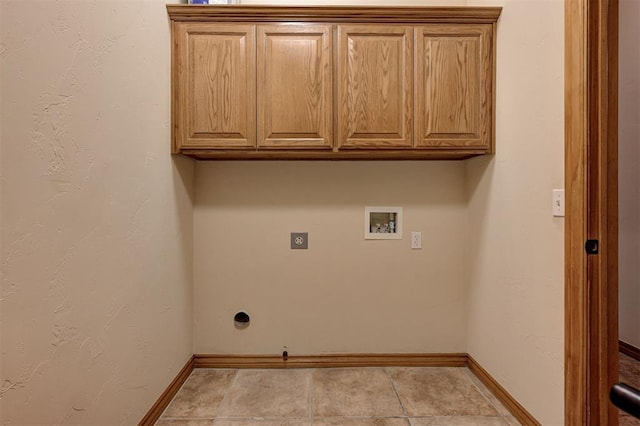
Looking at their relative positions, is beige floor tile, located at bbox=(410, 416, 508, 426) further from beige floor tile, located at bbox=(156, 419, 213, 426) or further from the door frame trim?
beige floor tile, located at bbox=(156, 419, 213, 426)

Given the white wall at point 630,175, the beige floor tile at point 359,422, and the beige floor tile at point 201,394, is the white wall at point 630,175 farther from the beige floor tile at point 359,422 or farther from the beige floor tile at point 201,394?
the beige floor tile at point 201,394

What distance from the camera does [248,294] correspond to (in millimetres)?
2365

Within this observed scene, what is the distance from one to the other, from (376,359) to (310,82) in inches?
75.4

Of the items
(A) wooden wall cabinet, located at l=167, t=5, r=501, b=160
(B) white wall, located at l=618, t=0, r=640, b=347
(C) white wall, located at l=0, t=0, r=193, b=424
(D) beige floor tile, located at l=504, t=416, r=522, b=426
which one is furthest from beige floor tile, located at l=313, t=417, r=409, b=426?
(B) white wall, located at l=618, t=0, r=640, b=347

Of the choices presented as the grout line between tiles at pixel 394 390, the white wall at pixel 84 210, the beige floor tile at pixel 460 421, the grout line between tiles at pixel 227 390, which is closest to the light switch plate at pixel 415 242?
the grout line between tiles at pixel 394 390

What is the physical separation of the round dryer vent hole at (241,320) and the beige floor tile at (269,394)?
0.30 meters

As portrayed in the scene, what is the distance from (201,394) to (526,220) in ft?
6.86

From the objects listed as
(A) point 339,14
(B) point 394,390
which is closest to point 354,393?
(B) point 394,390

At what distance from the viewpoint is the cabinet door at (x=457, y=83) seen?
6.56ft

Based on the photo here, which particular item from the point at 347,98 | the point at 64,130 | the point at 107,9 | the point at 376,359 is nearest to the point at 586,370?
the point at 376,359

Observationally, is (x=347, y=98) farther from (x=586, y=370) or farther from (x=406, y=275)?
(x=586, y=370)

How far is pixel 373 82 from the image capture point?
2.00m

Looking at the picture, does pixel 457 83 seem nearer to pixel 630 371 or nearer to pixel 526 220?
pixel 526 220

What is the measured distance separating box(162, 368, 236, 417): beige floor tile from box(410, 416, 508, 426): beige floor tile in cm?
113
